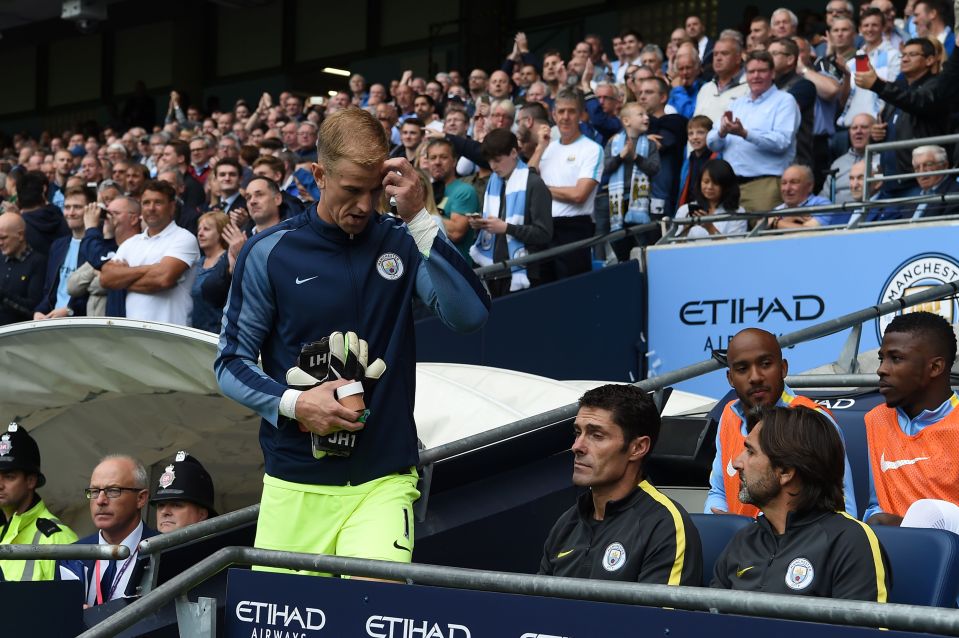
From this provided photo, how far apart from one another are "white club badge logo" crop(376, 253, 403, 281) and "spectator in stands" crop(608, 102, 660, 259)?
22.0 feet

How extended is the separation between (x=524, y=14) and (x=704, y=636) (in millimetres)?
19960

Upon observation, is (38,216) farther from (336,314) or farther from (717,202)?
(336,314)

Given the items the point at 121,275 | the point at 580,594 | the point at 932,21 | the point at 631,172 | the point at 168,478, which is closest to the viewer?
the point at 580,594

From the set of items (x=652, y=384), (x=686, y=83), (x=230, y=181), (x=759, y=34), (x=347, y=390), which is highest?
(x=759, y=34)

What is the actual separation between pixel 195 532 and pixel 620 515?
153 centimetres

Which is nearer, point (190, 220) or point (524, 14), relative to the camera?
point (190, 220)

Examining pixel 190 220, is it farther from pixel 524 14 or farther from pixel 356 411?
pixel 524 14

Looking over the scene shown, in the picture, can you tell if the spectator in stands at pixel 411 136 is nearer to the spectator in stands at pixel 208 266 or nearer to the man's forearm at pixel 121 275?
the spectator in stands at pixel 208 266

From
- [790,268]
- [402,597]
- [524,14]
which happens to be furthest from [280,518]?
[524,14]

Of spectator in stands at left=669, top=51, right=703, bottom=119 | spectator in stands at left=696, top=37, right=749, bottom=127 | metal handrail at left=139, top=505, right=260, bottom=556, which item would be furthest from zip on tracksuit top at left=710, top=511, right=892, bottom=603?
spectator in stands at left=669, top=51, right=703, bottom=119

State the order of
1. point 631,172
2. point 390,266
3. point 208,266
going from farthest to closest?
point 631,172
point 208,266
point 390,266

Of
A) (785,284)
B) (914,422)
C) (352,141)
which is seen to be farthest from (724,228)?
(352,141)

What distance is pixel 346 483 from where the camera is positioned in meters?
3.91

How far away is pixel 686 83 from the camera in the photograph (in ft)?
42.5
